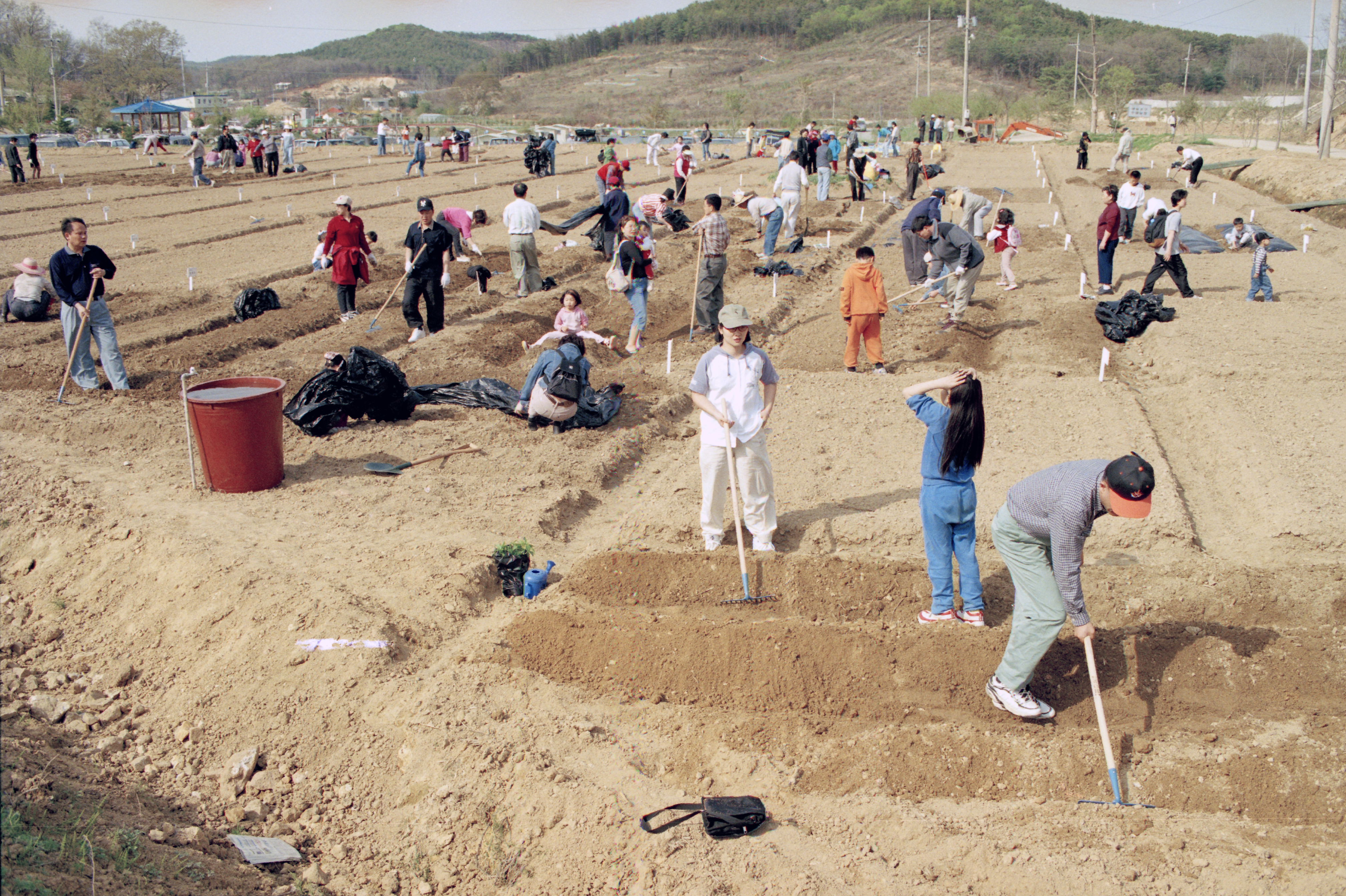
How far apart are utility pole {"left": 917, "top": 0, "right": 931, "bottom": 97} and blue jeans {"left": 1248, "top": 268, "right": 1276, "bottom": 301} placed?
42.1m

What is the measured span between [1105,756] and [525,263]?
38.7 feet

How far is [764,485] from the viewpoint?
280 inches

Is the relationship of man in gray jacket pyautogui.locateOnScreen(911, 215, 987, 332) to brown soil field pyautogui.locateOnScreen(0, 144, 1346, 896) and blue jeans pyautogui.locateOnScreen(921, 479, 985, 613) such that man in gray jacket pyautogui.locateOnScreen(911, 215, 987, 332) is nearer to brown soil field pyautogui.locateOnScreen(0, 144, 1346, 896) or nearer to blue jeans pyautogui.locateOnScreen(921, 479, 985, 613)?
brown soil field pyautogui.locateOnScreen(0, 144, 1346, 896)

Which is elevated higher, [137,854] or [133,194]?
[133,194]

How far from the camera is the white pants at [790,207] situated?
1923 centimetres

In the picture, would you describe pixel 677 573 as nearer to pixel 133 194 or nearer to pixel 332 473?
pixel 332 473

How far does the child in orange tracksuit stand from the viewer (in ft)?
35.6

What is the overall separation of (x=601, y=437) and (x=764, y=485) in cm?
294

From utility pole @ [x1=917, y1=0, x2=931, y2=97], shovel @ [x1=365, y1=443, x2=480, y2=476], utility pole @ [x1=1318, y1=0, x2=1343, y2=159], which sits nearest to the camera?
shovel @ [x1=365, y1=443, x2=480, y2=476]

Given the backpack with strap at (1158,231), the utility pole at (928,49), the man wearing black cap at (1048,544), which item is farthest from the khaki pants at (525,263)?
the utility pole at (928,49)

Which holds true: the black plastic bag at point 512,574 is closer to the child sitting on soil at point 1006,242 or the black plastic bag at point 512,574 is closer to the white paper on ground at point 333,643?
the white paper on ground at point 333,643

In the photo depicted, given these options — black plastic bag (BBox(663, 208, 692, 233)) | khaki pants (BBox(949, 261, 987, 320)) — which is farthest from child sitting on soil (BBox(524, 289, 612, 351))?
black plastic bag (BBox(663, 208, 692, 233))

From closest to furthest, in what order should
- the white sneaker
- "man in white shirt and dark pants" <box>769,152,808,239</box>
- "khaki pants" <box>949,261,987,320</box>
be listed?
1. the white sneaker
2. "khaki pants" <box>949,261,987,320</box>
3. "man in white shirt and dark pants" <box>769,152,808,239</box>

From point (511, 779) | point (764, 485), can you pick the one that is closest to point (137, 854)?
point (511, 779)
